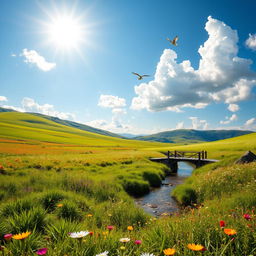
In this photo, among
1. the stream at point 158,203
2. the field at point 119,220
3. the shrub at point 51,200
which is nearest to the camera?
the field at point 119,220

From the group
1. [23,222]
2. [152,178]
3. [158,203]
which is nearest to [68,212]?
[23,222]

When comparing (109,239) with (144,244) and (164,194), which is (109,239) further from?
(164,194)


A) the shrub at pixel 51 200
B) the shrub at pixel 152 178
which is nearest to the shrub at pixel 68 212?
the shrub at pixel 51 200

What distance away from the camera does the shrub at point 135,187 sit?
18.2m

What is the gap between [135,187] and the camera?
18.7 m

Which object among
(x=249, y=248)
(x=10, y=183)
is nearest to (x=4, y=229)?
(x=249, y=248)

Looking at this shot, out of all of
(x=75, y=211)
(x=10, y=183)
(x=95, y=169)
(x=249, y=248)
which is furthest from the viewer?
(x=95, y=169)

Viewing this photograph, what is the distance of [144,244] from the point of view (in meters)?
3.17

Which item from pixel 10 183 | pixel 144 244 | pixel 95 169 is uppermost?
pixel 144 244

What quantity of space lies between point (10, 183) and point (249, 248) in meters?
13.2

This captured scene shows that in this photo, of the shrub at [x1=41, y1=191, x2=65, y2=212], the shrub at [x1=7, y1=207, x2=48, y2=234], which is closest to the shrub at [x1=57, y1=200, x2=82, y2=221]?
the shrub at [x1=41, y1=191, x2=65, y2=212]

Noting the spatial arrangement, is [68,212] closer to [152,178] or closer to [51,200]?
[51,200]

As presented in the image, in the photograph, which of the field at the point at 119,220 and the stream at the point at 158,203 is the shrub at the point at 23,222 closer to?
the field at the point at 119,220

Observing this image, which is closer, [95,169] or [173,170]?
[95,169]
